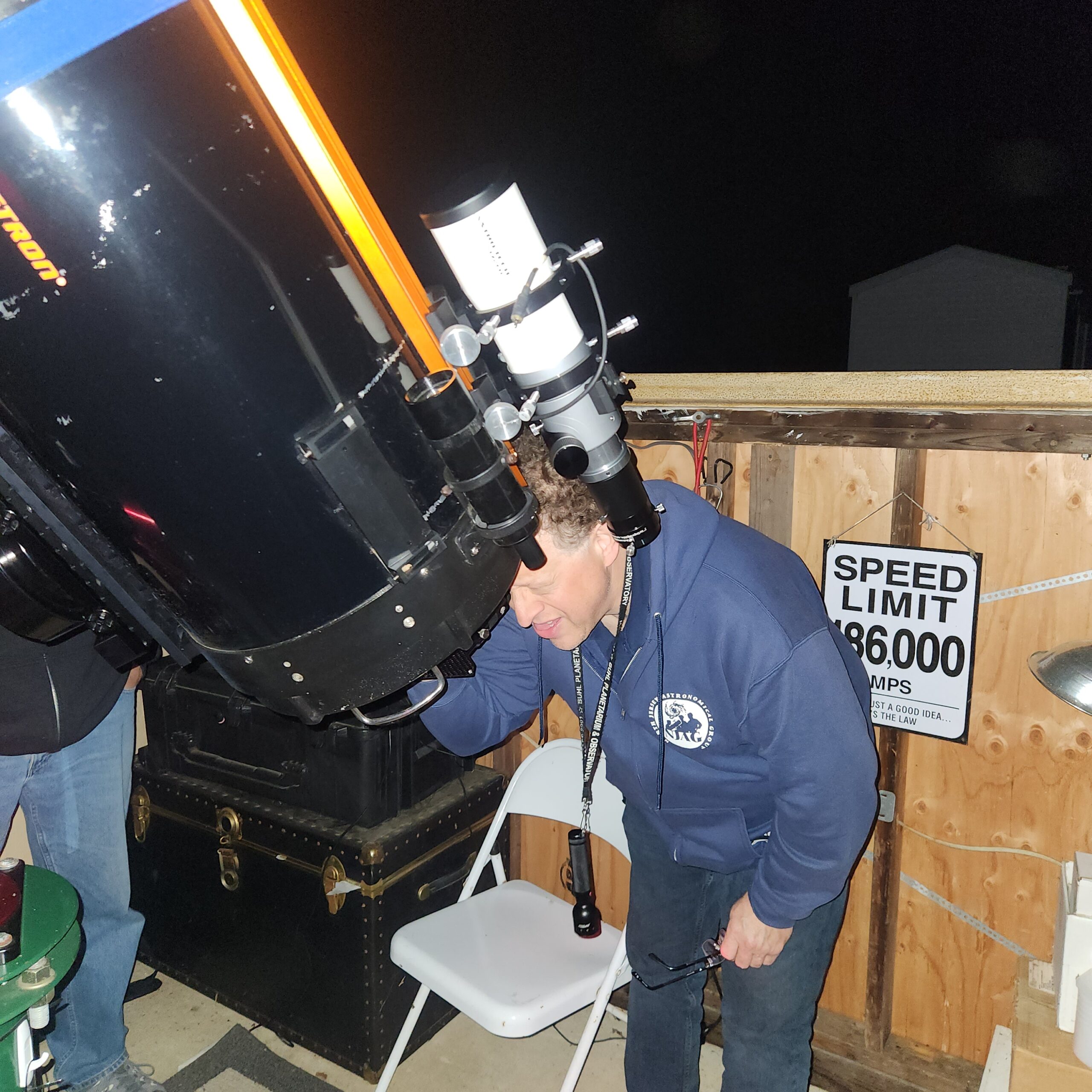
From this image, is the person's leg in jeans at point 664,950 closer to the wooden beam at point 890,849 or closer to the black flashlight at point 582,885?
the black flashlight at point 582,885

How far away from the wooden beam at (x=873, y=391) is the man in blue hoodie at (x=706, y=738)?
1.56 ft

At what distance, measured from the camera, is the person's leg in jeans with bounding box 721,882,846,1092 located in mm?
1341

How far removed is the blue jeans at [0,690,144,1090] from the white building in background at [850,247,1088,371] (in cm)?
562

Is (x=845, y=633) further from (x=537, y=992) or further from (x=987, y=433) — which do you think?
(x=537, y=992)

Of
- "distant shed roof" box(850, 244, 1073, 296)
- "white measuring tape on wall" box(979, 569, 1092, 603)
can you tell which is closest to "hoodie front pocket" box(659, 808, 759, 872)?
"white measuring tape on wall" box(979, 569, 1092, 603)

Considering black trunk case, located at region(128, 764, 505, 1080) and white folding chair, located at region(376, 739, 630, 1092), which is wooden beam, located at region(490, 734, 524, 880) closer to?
black trunk case, located at region(128, 764, 505, 1080)

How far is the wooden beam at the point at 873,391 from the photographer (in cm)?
147

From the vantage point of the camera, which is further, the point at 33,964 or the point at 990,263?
the point at 990,263

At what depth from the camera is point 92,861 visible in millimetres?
1774

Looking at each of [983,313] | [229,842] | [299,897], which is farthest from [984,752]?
[983,313]

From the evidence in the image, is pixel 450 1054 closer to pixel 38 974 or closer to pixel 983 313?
Result: pixel 38 974

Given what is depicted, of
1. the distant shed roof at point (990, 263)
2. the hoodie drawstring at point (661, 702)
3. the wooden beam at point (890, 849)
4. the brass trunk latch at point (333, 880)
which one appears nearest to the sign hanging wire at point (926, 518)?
the wooden beam at point (890, 849)

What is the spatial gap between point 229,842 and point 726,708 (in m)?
1.43

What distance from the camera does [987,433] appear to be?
1.57 meters
